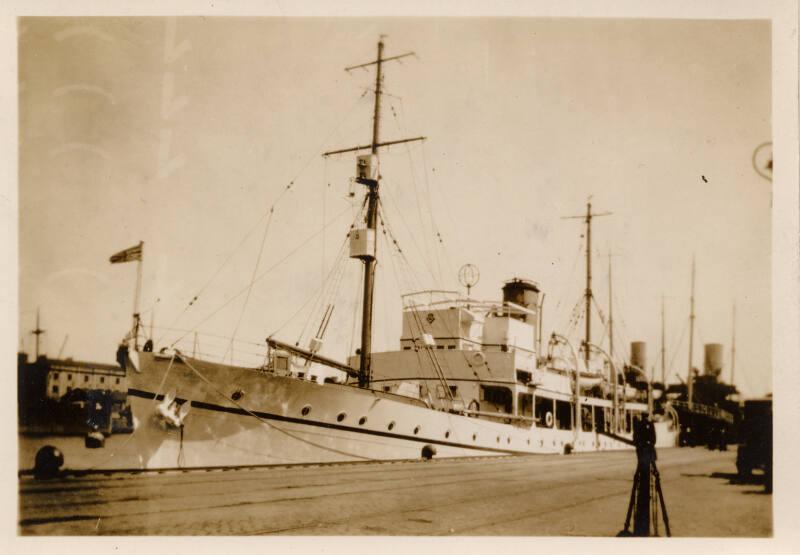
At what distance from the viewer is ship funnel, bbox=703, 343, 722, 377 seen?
28.2ft

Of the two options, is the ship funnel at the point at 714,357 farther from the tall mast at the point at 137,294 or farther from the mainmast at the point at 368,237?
the tall mast at the point at 137,294

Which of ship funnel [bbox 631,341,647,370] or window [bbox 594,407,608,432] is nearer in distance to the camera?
ship funnel [bbox 631,341,647,370]

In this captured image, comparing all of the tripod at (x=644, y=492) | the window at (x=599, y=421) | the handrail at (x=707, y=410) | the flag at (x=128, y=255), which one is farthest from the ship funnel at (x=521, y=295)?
the tripod at (x=644, y=492)

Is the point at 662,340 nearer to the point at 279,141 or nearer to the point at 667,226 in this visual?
the point at 667,226

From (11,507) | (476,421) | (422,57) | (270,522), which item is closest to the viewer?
(270,522)

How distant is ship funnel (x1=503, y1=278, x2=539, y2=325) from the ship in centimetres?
3

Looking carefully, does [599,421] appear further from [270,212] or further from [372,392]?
[270,212]

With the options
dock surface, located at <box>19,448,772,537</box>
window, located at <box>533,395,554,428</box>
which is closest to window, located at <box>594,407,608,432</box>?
window, located at <box>533,395,554,428</box>

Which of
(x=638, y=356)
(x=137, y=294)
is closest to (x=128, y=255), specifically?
(x=137, y=294)

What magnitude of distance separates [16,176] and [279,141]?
2.73 meters

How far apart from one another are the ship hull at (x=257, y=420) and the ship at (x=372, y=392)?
0.01 meters

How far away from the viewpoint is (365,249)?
10.6 m

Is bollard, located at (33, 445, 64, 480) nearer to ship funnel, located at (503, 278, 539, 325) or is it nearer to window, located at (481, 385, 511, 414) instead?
window, located at (481, 385, 511, 414)

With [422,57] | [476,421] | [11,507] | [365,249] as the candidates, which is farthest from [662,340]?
[11,507]
